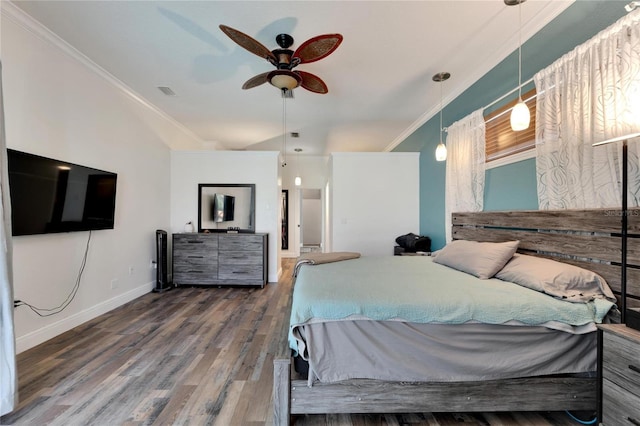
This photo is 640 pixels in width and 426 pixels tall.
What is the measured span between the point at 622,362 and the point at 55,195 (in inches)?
164

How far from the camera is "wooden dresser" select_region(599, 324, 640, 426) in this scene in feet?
3.94

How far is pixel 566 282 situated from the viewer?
5.56 feet

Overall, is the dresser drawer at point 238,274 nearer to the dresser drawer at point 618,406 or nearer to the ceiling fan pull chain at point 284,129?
the ceiling fan pull chain at point 284,129

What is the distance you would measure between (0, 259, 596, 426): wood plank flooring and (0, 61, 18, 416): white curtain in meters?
0.18

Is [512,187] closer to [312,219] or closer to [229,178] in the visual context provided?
[229,178]

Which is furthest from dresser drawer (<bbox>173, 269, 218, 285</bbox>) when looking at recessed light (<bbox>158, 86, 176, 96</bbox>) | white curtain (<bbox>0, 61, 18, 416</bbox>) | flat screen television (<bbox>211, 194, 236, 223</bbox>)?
white curtain (<bbox>0, 61, 18, 416</bbox>)

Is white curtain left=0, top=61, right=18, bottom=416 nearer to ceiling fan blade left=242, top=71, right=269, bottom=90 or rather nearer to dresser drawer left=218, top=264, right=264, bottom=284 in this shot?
ceiling fan blade left=242, top=71, right=269, bottom=90

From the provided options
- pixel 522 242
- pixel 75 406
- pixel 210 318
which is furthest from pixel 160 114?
pixel 522 242

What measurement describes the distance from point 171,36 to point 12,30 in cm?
122

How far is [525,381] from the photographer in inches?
60.6

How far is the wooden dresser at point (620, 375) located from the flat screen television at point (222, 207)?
4765mm

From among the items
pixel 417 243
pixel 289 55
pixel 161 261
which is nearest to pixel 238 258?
pixel 161 261

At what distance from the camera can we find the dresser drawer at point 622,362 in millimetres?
1197

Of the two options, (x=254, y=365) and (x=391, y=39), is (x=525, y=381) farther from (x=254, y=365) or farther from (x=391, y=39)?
(x=391, y=39)
